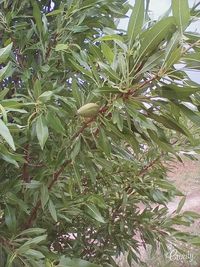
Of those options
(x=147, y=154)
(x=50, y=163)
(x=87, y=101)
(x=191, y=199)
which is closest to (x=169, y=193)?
(x=147, y=154)

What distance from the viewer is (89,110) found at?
782mm

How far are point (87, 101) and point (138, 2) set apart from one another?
234 mm

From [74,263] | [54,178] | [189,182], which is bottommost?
[189,182]

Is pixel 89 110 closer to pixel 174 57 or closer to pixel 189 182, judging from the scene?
pixel 174 57

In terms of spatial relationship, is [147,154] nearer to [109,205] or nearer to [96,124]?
[109,205]

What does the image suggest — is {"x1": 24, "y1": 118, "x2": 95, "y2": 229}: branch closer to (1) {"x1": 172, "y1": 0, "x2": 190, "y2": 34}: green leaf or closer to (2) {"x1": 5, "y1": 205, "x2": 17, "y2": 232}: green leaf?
(2) {"x1": 5, "y1": 205, "x2": 17, "y2": 232}: green leaf

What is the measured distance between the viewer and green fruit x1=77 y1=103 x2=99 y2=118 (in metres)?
0.78

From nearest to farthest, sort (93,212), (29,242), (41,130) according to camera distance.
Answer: (41,130) < (29,242) < (93,212)

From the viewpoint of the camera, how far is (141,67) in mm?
707

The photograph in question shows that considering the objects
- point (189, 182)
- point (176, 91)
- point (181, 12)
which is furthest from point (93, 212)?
point (189, 182)

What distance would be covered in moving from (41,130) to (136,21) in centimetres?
25

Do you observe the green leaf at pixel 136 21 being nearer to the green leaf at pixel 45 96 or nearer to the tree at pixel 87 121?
the tree at pixel 87 121

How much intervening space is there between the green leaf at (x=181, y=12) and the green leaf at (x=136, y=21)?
7cm

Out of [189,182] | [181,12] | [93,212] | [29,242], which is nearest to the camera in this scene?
[181,12]
